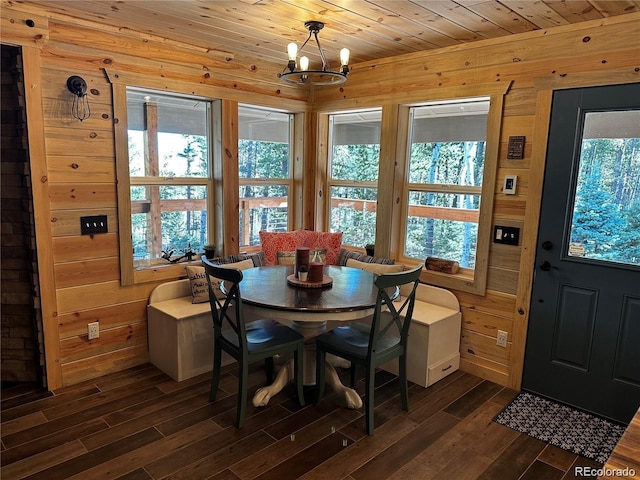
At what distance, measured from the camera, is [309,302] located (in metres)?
2.43

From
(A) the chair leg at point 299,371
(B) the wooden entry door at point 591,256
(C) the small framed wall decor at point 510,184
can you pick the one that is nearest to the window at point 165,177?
(A) the chair leg at point 299,371

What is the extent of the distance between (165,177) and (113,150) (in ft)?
1.62

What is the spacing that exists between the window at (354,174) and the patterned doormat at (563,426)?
1.88m

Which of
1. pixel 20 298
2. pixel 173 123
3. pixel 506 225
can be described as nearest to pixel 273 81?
pixel 173 123

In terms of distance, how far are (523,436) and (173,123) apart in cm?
328

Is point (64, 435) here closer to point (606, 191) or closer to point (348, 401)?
point (348, 401)

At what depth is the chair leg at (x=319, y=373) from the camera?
2.71 m

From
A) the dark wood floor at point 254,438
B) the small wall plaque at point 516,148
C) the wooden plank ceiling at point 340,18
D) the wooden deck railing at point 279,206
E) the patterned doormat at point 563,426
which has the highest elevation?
the wooden plank ceiling at point 340,18

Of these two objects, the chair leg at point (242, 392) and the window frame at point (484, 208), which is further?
the window frame at point (484, 208)

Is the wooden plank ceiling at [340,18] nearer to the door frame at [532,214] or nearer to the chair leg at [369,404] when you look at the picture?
the door frame at [532,214]

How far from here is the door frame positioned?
9.00 feet

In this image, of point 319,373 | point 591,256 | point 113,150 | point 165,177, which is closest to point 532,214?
point 591,256

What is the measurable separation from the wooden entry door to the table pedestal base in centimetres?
131

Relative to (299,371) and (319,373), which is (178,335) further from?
(319,373)
